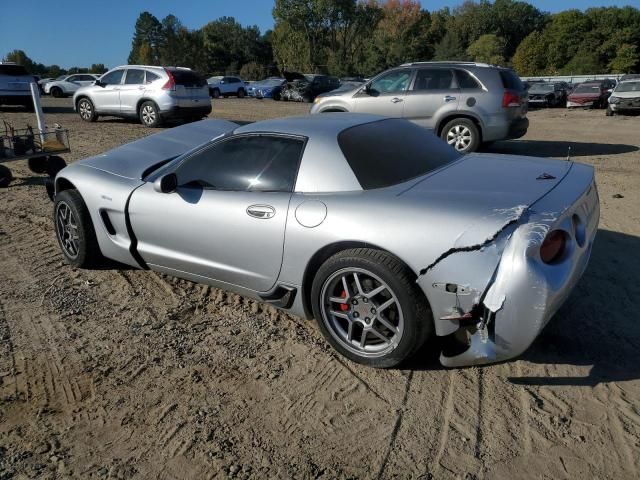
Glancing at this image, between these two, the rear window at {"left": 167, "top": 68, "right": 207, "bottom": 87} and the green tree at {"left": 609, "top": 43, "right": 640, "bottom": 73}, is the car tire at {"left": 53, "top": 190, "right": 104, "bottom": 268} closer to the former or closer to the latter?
the rear window at {"left": 167, "top": 68, "right": 207, "bottom": 87}

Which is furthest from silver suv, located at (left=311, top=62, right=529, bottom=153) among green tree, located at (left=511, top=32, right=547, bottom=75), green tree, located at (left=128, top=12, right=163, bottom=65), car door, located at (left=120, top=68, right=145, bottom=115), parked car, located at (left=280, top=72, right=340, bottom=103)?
green tree, located at (left=128, top=12, right=163, bottom=65)

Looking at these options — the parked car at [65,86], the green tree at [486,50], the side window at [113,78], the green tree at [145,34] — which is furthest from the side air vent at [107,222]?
the green tree at [145,34]

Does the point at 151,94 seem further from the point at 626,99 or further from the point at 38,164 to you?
the point at 626,99

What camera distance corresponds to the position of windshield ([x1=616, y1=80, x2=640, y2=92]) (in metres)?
18.9

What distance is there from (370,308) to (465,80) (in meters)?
7.24

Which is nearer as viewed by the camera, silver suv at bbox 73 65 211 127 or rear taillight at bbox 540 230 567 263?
rear taillight at bbox 540 230 567 263

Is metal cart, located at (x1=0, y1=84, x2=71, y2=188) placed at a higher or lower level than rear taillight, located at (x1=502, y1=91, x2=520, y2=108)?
lower

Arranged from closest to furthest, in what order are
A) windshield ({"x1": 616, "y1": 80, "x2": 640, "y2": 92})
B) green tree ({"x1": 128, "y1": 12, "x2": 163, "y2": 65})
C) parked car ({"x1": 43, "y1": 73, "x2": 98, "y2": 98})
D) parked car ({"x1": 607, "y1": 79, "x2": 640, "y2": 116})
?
parked car ({"x1": 607, "y1": 79, "x2": 640, "y2": 116}), windshield ({"x1": 616, "y1": 80, "x2": 640, "y2": 92}), parked car ({"x1": 43, "y1": 73, "x2": 98, "y2": 98}), green tree ({"x1": 128, "y1": 12, "x2": 163, "y2": 65})

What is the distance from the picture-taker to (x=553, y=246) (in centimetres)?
260

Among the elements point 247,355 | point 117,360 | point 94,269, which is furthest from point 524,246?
point 94,269

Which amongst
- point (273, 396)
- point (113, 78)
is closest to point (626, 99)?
point (113, 78)

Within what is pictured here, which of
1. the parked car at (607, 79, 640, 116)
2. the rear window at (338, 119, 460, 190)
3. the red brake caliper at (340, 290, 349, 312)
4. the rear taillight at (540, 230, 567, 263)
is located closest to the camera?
the rear taillight at (540, 230, 567, 263)

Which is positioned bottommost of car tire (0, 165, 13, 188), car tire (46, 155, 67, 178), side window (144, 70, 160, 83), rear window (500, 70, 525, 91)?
car tire (0, 165, 13, 188)

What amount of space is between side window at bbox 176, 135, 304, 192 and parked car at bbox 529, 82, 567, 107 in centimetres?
2589
